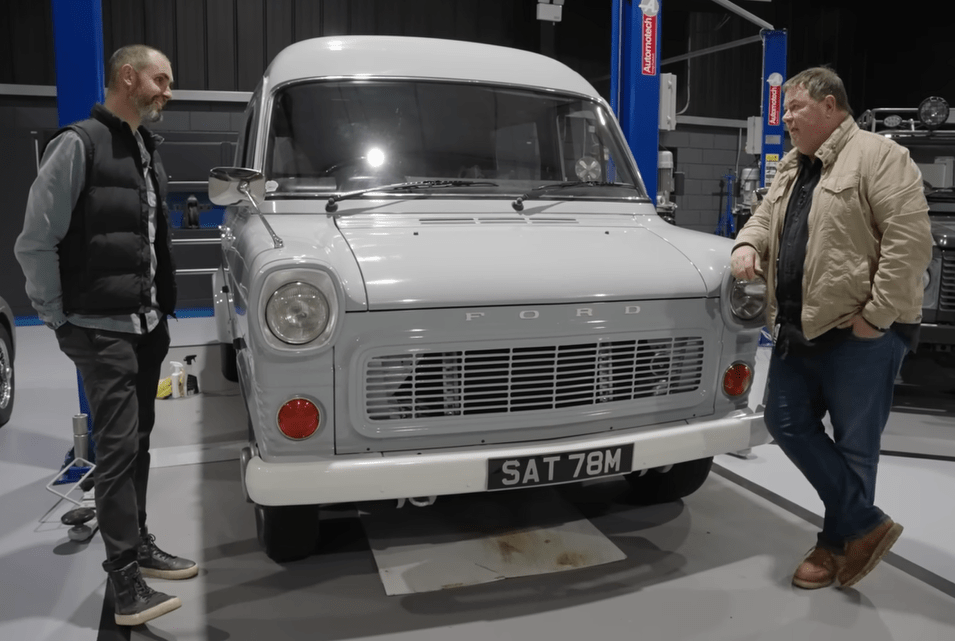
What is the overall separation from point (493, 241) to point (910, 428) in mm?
3610

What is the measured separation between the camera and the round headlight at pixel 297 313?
94.0 inches

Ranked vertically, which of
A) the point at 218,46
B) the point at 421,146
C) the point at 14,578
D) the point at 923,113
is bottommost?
the point at 14,578

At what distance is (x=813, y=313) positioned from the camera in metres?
2.65

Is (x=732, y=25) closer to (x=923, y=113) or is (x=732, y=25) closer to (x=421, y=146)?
(x=923, y=113)

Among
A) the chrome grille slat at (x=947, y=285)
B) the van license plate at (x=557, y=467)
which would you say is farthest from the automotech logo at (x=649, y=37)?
the van license plate at (x=557, y=467)

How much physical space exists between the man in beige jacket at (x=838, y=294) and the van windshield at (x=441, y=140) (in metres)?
0.98

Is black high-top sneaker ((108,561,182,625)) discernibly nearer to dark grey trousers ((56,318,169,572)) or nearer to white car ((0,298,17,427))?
dark grey trousers ((56,318,169,572))

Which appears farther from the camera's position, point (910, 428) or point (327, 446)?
point (910, 428)

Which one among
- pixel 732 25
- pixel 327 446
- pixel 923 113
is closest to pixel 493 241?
pixel 327 446

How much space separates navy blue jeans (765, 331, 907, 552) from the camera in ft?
8.79

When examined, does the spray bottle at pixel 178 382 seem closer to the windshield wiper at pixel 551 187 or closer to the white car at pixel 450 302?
the white car at pixel 450 302

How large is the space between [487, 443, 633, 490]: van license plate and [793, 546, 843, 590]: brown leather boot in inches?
32.5

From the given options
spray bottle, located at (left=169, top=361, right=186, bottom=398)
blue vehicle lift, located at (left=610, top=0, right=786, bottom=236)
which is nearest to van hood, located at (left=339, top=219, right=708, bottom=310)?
blue vehicle lift, located at (left=610, top=0, right=786, bottom=236)

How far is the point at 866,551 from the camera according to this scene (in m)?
2.81
